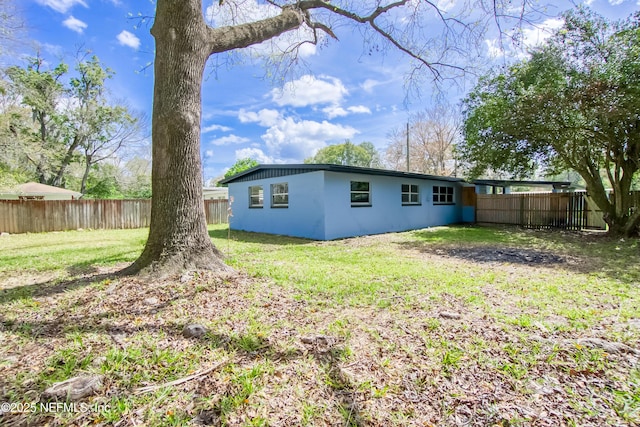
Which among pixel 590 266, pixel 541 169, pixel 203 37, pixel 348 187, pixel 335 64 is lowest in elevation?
pixel 590 266

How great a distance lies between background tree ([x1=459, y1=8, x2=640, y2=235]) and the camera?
7.63m

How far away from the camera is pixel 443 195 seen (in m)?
14.7

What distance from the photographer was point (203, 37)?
4164 mm

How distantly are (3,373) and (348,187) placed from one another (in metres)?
→ 8.82

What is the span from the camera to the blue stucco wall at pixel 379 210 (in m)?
9.55

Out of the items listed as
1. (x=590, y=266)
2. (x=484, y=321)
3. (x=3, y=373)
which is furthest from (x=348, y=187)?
(x=3, y=373)

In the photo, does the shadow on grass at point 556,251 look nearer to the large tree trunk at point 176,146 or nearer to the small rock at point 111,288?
the large tree trunk at point 176,146

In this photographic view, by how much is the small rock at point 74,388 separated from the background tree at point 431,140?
28036mm

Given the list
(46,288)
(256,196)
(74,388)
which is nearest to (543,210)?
(256,196)

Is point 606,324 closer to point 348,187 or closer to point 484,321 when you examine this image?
point 484,321

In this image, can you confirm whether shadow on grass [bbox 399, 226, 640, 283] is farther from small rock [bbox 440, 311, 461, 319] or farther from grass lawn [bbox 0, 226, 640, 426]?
small rock [bbox 440, 311, 461, 319]

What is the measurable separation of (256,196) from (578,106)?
10.9m

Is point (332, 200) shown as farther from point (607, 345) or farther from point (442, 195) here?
point (442, 195)

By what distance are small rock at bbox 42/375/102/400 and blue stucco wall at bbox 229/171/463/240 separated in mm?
7628
